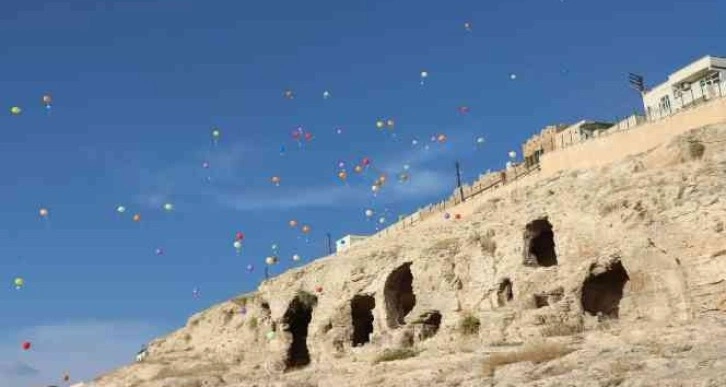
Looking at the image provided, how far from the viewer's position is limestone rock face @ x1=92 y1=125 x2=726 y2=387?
62.6 ft

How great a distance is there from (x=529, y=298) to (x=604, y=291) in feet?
7.71

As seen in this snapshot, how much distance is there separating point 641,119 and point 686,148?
1082 centimetres

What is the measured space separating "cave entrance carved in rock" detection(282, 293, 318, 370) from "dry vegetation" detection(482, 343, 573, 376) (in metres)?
17.5

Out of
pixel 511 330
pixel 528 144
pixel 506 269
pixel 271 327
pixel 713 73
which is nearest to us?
pixel 511 330

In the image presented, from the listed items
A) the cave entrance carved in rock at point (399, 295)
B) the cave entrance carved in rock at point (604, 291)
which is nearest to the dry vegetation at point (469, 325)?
the cave entrance carved in rock at point (604, 291)

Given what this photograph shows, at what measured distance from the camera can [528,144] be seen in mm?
53031

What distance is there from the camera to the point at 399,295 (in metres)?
35.3

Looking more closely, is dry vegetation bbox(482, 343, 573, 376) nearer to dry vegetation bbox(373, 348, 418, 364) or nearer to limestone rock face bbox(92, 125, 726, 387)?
limestone rock face bbox(92, 125, 726, 387)

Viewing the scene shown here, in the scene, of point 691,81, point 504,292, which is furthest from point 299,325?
point 691,81

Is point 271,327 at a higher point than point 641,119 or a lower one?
lower

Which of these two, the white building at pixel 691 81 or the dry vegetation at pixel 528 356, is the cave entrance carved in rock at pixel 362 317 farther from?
the white building at pixel 691 81

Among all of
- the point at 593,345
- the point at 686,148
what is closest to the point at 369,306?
the point at 686,148

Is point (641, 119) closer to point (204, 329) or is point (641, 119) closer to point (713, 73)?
point (713, 73)

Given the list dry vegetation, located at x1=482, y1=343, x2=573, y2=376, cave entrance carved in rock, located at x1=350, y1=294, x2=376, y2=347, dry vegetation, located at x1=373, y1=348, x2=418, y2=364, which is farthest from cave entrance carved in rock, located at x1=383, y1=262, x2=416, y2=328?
dry vegetation, located at x1=482, y1=343, x2=573, y2=376
